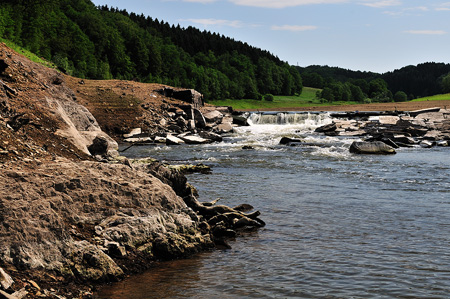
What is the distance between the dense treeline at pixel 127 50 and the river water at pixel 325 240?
147 ft

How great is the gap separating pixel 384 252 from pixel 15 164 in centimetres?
762

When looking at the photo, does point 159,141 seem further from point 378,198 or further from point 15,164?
point 15,164

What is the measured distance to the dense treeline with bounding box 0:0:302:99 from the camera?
258ft

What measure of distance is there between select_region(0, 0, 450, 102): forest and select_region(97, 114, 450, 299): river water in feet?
145

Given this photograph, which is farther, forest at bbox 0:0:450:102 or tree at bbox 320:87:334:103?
tree at bbox 320:87:334:103

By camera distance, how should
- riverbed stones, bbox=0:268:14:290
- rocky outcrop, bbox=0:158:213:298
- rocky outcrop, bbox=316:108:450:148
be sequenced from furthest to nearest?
A: rocky outcrop, bbox=316:108:450:148 → rocky outcrop, bbox=0:158:213:298 → riverbed stones, bbox=0:268:14:290

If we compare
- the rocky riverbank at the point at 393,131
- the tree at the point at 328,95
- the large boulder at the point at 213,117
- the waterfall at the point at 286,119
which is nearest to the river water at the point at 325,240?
the rocky riverbank at the point at 393,131

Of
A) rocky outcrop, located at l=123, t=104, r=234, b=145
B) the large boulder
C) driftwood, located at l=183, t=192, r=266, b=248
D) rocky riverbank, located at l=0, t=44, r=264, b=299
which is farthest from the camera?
the large boulder

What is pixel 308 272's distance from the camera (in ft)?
28.0

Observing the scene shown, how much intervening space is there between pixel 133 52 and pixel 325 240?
13942 centimetres

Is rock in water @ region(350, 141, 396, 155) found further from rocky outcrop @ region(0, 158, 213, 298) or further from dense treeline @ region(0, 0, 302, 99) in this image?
dense treeline @ region(0, 0, 302, 99)

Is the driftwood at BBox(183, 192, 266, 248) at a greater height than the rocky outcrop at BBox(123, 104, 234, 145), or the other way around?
the rocky outcrop at BBox(123, 104, 234, 145)

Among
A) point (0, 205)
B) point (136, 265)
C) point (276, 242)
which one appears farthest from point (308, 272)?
point (0, 205)

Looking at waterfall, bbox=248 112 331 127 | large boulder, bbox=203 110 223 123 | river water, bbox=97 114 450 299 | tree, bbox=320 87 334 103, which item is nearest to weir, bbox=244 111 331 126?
waterfall, bbox=248 112 331 127
